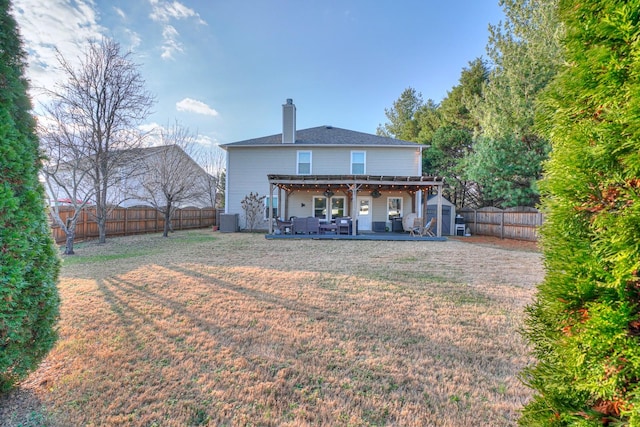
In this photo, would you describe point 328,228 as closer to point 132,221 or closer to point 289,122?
point 289,122

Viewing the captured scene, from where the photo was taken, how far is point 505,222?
531 inches

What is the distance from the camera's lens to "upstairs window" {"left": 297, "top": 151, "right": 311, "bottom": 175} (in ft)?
51.9

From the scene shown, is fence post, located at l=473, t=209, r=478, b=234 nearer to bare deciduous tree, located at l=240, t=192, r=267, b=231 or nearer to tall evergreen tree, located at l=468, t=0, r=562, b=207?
tall evergreen tree, located at l=468, t=0, r=562, b=207

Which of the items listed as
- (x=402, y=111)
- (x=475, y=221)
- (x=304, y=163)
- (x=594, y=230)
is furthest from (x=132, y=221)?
(x=402, y=111)

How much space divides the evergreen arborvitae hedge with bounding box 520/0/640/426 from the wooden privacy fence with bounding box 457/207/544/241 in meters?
12.4

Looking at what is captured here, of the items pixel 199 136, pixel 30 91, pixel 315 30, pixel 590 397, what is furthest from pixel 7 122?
pixel 199 136

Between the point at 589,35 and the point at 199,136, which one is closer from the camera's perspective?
the point at 589,35

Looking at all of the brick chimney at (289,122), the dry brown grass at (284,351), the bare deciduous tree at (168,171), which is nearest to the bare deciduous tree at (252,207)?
the bare deciduous tree at (168,171)

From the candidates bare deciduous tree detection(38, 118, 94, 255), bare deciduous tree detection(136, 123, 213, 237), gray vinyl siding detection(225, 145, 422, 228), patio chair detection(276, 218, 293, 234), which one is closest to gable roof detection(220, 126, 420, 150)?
gray vinyl siding detection(225, 145, 422, 228)

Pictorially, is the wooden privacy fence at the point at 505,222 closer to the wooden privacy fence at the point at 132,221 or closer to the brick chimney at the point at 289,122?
the brick chimney at the point at 289,122

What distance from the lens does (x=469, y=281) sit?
17.6 feet

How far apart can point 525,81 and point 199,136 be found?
1752 cm

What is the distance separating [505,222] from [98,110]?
60.2 feet

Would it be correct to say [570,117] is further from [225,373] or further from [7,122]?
[7,122]
